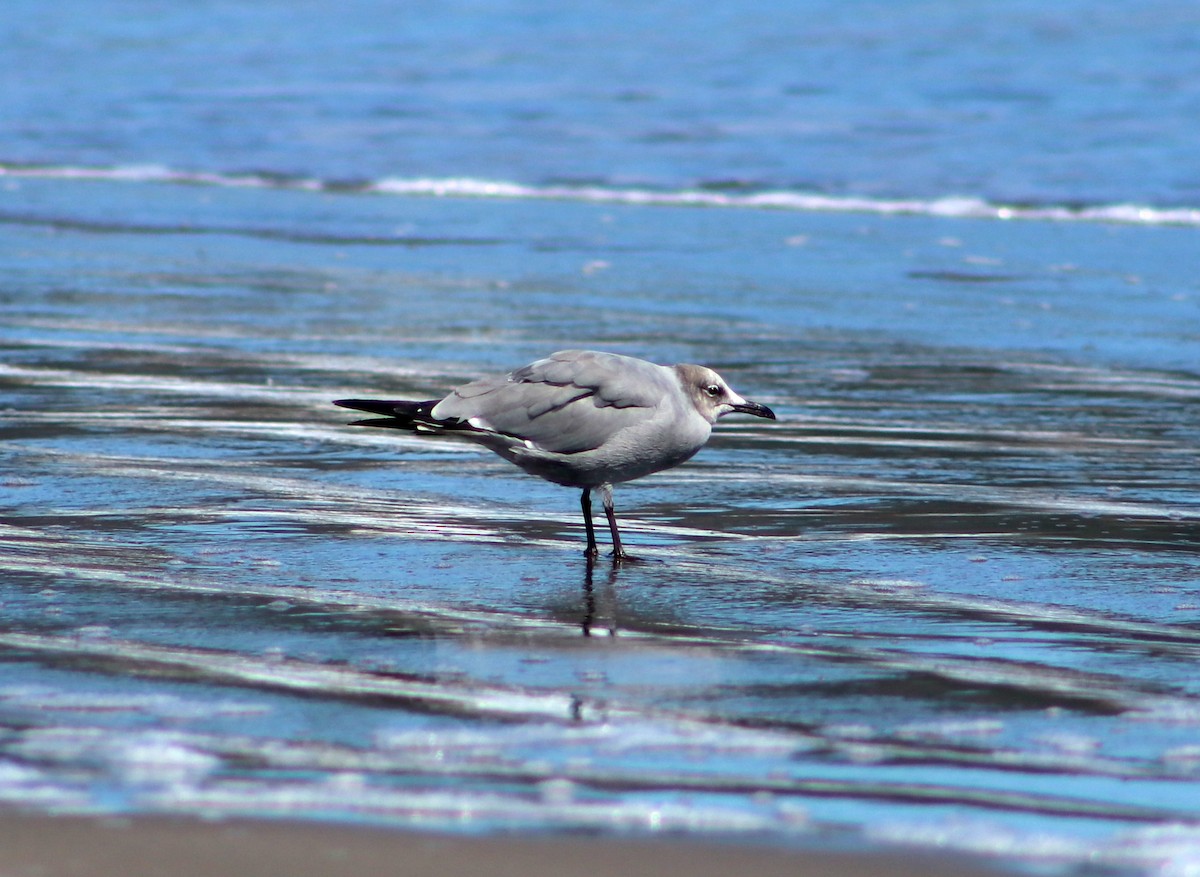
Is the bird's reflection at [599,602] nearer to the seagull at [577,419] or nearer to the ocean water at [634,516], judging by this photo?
the ocean water at [634,516]

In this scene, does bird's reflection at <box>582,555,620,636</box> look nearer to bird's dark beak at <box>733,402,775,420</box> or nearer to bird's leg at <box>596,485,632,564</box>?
bird's leg at <box>596,485,632,564</box>

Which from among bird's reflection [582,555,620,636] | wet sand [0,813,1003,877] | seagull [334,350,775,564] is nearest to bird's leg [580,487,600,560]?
seagull [334,350,775,564]

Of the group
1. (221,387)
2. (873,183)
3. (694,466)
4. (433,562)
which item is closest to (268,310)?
(221,387)

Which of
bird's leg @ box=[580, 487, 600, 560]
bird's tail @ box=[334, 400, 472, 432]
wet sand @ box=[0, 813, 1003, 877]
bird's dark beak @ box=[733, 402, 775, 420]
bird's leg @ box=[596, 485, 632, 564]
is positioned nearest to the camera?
wet sand @ box=[0, 813, 1003, 877]

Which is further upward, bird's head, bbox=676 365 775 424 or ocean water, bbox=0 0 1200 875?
bird's head, bbox=676 365 775 424

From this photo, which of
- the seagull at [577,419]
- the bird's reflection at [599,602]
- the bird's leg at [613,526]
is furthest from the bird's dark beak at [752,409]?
the bird's reflection at [599,602]

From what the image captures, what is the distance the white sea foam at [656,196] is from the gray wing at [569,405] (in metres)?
11.3

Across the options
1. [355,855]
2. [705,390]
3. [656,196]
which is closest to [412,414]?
[705,390]

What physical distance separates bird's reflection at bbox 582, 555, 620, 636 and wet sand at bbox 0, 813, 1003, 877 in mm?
1555

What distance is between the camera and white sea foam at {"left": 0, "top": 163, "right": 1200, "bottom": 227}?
16125mm

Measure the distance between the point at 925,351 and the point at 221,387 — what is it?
392 centimetres

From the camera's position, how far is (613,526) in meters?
5.50

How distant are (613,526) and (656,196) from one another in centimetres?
1222

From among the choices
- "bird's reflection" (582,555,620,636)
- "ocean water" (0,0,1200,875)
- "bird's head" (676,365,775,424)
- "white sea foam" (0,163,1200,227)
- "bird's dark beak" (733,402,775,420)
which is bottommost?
"bird's reflection" (582,555,620,636)
